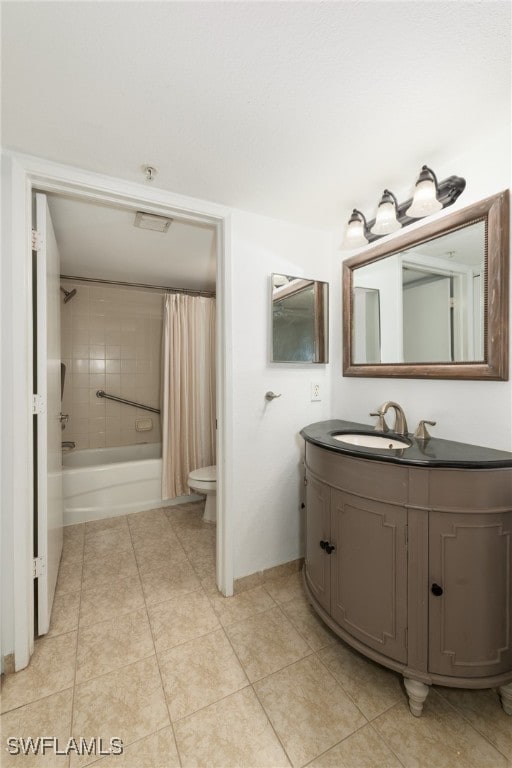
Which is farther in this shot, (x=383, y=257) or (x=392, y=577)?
(x=383, y=257)

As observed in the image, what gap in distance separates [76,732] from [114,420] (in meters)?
2.63

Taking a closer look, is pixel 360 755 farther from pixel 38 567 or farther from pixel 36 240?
pixel 36 240

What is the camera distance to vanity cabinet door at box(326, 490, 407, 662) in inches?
45.2

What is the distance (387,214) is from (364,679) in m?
2.03

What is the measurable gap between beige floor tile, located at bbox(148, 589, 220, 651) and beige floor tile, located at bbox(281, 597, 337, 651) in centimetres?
39

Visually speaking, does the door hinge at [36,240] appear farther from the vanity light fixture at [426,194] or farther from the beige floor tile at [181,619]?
the beige floor tile at [181,619]

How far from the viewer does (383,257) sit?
5.59 ft

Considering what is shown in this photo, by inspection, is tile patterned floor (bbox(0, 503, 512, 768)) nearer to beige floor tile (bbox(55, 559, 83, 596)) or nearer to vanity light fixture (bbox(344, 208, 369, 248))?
beige floor tile (bbox(55, 559, 83, 596))

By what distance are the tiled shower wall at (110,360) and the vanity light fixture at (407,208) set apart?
8.15 ft

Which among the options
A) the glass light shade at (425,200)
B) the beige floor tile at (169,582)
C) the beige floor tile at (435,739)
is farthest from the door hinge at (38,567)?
the glass light shade at (425,200)

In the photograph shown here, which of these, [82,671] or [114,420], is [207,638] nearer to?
[82,671]

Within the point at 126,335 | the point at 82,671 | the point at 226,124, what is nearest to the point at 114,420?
the point at 126,335

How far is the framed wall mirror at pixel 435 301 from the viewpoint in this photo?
1.23 meters

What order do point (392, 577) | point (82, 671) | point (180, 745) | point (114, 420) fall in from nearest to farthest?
point (180, 745) < point (392, 577) < point (82, 671) < point (114, 420)
